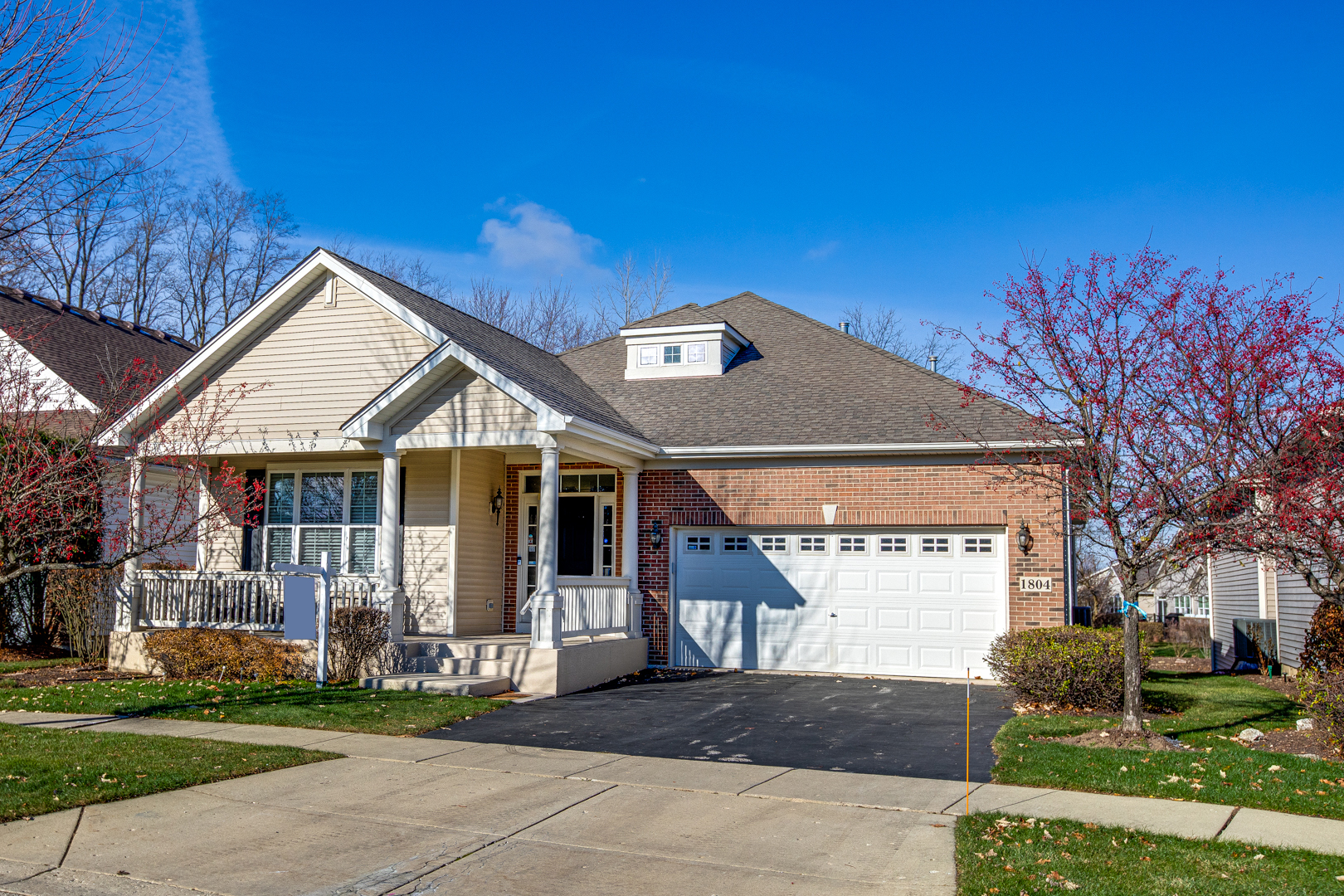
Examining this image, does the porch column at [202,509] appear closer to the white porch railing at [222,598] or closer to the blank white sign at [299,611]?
the white porch railing at [222,598]

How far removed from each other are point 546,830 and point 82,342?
67.3ft

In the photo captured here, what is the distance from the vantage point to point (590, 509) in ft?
54.6

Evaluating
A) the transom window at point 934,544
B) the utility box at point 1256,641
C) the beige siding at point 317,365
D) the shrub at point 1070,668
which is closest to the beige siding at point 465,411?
the beige siding at point 317,365

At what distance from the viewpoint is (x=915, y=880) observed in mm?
5715

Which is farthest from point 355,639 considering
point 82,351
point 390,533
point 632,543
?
point 82,351

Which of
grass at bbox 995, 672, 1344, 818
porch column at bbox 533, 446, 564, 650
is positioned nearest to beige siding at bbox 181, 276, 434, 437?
porch column at bbox 533, 446, 564, 650

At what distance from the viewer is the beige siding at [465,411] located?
13.7 meters

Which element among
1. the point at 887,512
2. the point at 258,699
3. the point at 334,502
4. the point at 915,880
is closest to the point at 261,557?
the point at 334,502

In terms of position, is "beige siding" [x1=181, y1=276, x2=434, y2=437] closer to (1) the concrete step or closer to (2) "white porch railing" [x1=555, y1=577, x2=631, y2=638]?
(1) the concrete step

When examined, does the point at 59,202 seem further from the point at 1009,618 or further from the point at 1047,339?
the point at 1009,618

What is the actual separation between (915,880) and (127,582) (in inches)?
515

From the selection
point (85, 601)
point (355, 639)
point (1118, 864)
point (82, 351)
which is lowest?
point (1118, 864)

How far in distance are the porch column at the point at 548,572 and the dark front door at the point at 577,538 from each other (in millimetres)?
3291

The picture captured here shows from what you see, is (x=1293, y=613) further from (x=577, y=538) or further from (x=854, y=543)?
(x=577, y=538)
